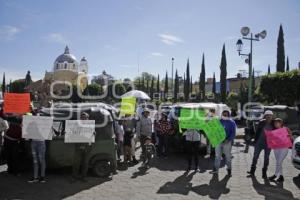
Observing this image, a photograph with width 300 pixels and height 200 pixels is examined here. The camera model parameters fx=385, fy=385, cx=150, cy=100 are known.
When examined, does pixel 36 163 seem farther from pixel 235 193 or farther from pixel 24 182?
pixel 235 193

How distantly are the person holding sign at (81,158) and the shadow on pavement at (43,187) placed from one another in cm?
21

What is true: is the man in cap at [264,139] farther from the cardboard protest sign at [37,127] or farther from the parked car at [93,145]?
the cardboard protest sign at [37,127]

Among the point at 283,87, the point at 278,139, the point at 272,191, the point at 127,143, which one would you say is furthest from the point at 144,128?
the point at 283,87

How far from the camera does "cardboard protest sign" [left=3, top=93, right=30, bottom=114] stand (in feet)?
32.0

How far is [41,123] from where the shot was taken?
29.4ft

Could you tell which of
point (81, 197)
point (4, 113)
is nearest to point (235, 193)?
point (81, 197)

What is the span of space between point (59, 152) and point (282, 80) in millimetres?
29774

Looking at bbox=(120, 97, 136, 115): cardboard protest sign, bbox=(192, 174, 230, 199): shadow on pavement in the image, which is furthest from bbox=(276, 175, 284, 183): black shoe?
bbox=(120, 97, 136, 115): cardboard protest sign

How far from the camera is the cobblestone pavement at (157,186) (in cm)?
795

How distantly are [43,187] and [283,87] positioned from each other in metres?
30.5

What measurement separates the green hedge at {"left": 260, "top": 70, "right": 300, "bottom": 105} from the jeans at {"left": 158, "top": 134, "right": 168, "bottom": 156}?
24447 millimetres

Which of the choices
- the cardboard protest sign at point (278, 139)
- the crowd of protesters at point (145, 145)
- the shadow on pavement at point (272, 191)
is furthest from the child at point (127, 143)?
the cardboard protest sign at point (278, 139)

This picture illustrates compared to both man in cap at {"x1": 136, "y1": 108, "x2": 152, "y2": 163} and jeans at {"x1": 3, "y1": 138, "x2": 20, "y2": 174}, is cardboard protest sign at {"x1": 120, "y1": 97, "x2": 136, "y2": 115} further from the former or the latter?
jeans at {"x1": 3, "y1": 138, "x2": 20, "y2": 174}

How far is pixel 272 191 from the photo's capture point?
850cm
